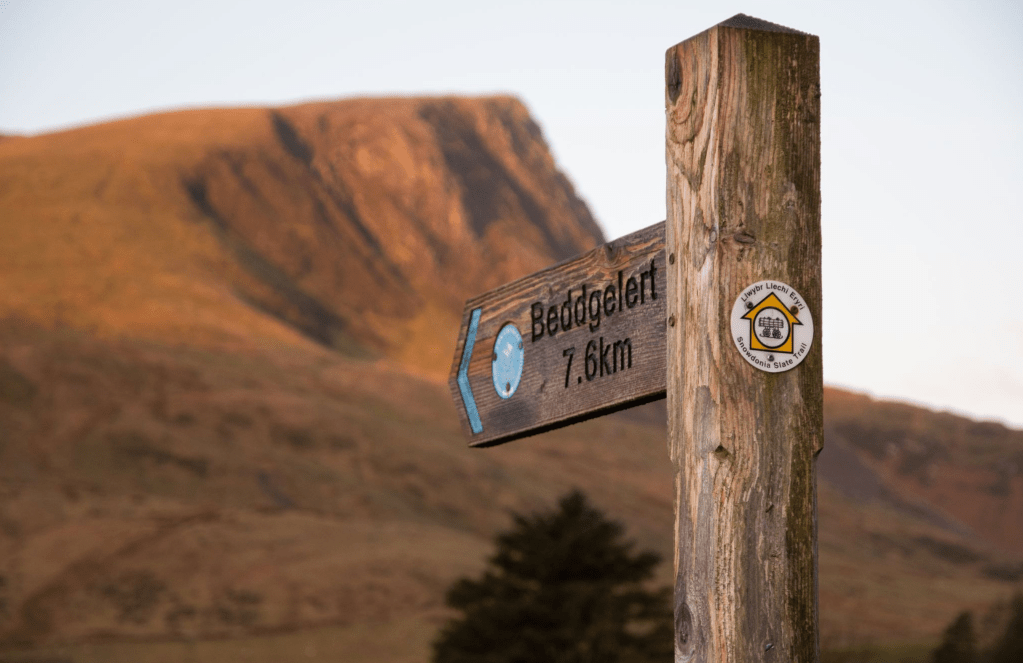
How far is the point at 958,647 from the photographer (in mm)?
23594

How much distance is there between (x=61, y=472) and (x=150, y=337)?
40.1ft

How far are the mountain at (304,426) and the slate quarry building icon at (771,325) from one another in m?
26.8

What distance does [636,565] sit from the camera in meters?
14.6

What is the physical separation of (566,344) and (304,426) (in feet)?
130

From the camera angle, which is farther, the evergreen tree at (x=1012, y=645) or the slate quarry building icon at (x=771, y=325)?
the evergreen tree at (x=1012, y=645)

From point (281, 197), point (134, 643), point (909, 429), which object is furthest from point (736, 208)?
point (909, 429)

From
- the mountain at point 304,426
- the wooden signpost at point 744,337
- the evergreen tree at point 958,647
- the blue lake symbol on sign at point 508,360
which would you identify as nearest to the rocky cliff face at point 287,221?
the mountain at point 304,426

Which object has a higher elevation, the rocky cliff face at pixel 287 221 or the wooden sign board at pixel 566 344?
the rocky cliff face at pixel 287 221

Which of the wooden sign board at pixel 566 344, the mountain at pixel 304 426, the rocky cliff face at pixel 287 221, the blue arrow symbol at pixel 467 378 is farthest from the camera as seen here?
the rocky cliff face at pixel 287 221

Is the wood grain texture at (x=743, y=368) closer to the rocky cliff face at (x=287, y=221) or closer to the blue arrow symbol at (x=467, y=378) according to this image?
the blue arrow symbol at (x=467, y=378)

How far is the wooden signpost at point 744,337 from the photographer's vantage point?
4.86ft

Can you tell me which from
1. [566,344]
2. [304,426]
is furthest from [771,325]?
[304,426]

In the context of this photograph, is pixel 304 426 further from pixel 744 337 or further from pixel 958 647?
pixel 744 337

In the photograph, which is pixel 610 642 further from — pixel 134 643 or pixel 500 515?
pixel 500 515
